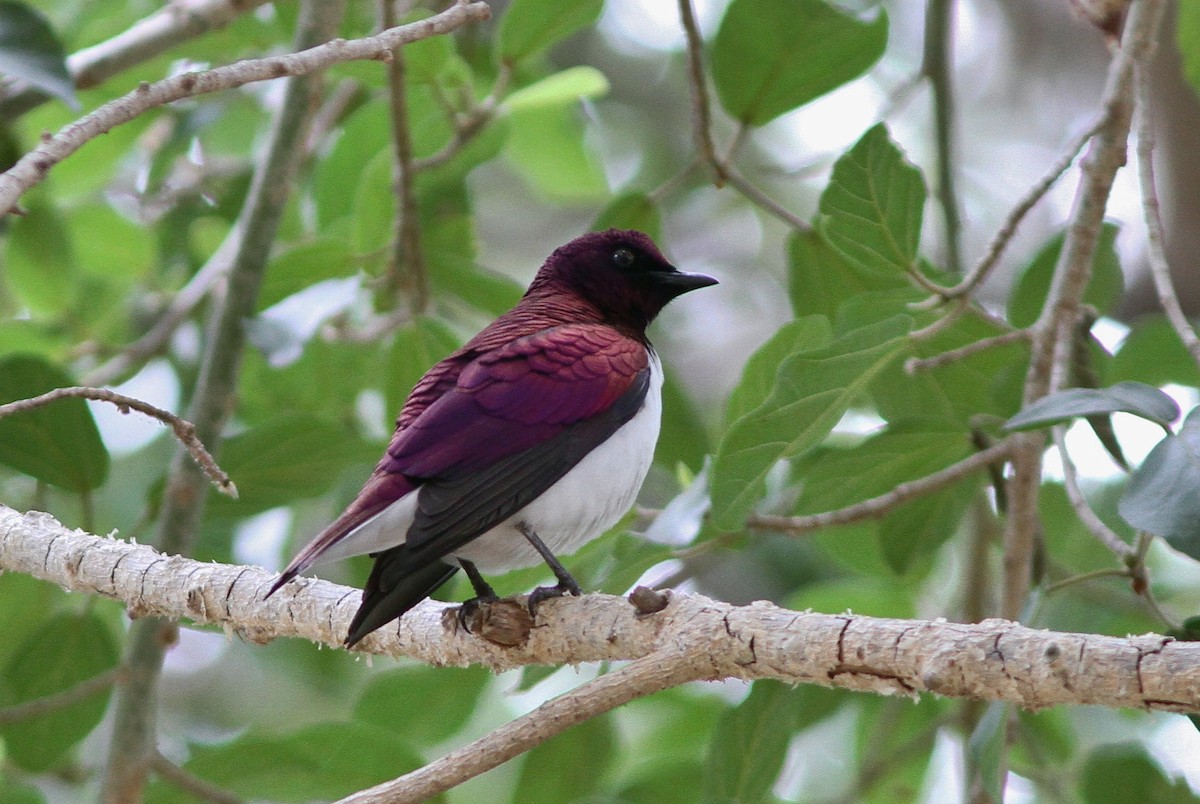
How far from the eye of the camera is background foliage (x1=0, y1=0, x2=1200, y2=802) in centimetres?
298

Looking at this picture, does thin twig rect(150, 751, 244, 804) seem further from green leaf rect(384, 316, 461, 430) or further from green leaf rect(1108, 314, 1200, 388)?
green leaf rect(1108, 314, 1200, 388)

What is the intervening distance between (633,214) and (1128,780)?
7.02 feet

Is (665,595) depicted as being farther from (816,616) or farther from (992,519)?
(992,519)

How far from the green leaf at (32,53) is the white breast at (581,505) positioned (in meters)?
1.44

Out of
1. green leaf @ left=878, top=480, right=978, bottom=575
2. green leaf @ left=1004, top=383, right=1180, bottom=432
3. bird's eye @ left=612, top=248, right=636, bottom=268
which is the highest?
green leaf @ left=1004, top=383, right=1180, bottom=432

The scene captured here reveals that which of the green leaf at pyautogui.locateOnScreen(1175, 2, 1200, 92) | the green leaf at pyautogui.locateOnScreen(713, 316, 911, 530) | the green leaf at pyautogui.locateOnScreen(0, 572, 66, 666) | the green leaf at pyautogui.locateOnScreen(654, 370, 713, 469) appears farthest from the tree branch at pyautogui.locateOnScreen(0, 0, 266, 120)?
the green leaf at pyautogui.locateOnScreen(1175, 2, 1200, 92)

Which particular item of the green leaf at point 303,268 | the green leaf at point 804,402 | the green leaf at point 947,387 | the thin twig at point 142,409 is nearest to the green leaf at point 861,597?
the green leaf at point 947,387

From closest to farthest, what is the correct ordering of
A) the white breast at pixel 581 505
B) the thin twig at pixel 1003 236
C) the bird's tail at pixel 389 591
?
the bird's tail at pixel 389 591
the thin twig at pixel 1003 236
the white breast at pixel 581 505

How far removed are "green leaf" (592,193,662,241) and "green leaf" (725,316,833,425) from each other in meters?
1.06

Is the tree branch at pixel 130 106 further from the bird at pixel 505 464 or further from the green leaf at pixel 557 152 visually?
the green leaf at pixel 557 152

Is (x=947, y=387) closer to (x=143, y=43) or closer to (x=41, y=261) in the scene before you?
(x=143, y=43)

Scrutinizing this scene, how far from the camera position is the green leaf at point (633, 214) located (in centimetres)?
404

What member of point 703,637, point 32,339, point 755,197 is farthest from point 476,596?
point 32,339

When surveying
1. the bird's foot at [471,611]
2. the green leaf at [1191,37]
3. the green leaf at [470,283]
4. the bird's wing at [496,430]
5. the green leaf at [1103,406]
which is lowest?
the green leaf at [470,283]
